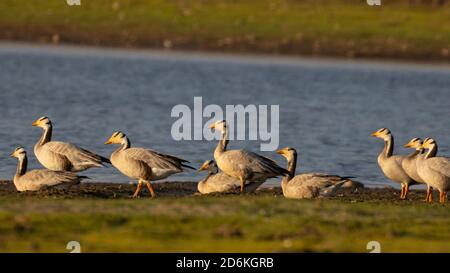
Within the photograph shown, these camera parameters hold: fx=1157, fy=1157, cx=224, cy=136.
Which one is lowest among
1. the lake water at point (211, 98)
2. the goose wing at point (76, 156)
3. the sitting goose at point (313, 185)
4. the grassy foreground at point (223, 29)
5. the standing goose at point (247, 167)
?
the lake water at point (211, 98)

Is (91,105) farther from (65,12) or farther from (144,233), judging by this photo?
(144,233)

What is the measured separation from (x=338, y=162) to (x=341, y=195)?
551 cm

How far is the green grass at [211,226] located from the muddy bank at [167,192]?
241 cm

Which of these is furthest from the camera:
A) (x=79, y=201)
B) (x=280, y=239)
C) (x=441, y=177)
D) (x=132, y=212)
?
(x=441, y=177)

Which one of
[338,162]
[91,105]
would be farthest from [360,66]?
[338,162]

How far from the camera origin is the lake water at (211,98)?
29.0 metres

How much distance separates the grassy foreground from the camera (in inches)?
1987

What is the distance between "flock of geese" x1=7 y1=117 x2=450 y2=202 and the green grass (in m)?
2.72

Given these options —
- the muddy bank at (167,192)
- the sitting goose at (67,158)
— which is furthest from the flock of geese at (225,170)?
the muddy bank at (167,192)

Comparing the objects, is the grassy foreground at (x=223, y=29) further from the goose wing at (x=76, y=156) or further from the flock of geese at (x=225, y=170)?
the goose wing at (x=76, y=156)

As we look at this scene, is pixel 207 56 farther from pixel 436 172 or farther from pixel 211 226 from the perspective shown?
pixel 211 226

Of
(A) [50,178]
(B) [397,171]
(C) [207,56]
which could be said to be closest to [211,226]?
(A) [50,178]
